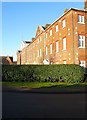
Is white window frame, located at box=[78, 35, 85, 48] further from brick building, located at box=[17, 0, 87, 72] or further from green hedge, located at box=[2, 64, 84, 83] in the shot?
green hedge, located at box=[2, 64, 84, 83]

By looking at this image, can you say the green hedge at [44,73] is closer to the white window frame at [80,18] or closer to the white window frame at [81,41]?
the white window frame at [81,41]

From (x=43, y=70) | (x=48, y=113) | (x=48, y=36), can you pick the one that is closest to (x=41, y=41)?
(x=48, y=36)

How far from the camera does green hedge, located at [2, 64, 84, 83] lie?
971 inches

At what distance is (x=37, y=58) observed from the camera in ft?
158

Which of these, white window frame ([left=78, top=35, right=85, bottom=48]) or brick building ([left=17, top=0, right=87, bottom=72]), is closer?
brick building ([left=17, top=0, right=87, bottom=72])

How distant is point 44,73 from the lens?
81.6 feet

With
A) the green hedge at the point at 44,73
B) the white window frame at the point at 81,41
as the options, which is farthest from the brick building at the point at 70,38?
the green hedge at the point at 44,73

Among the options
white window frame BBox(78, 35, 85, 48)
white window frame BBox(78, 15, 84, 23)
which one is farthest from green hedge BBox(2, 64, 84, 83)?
white window frame BBox(78, 15, 84, 23)

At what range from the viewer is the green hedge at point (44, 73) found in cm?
2466

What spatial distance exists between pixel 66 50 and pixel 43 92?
1482 centimetres

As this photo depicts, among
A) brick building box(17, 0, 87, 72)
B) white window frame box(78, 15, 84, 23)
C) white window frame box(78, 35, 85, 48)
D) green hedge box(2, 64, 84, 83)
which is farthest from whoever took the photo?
white window frame box(78, 15, 84, 23)

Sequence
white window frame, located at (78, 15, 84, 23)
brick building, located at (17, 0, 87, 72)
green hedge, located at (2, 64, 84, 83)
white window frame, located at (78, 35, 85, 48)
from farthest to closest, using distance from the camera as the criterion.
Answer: white window frame, located at (78, 15, 84, 23) < white window frame, located at (78, 35, 85, 48) < brick building, located at (17, 0, 87, 72) < green hedge, located at (2, 64, 84, 83)

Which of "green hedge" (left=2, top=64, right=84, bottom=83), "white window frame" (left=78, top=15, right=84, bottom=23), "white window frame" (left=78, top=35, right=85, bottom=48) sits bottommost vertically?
"green hedge" (left=2, top=64, right=84, bottom=83)

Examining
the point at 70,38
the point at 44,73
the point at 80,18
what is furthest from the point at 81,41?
the point at 44,73
